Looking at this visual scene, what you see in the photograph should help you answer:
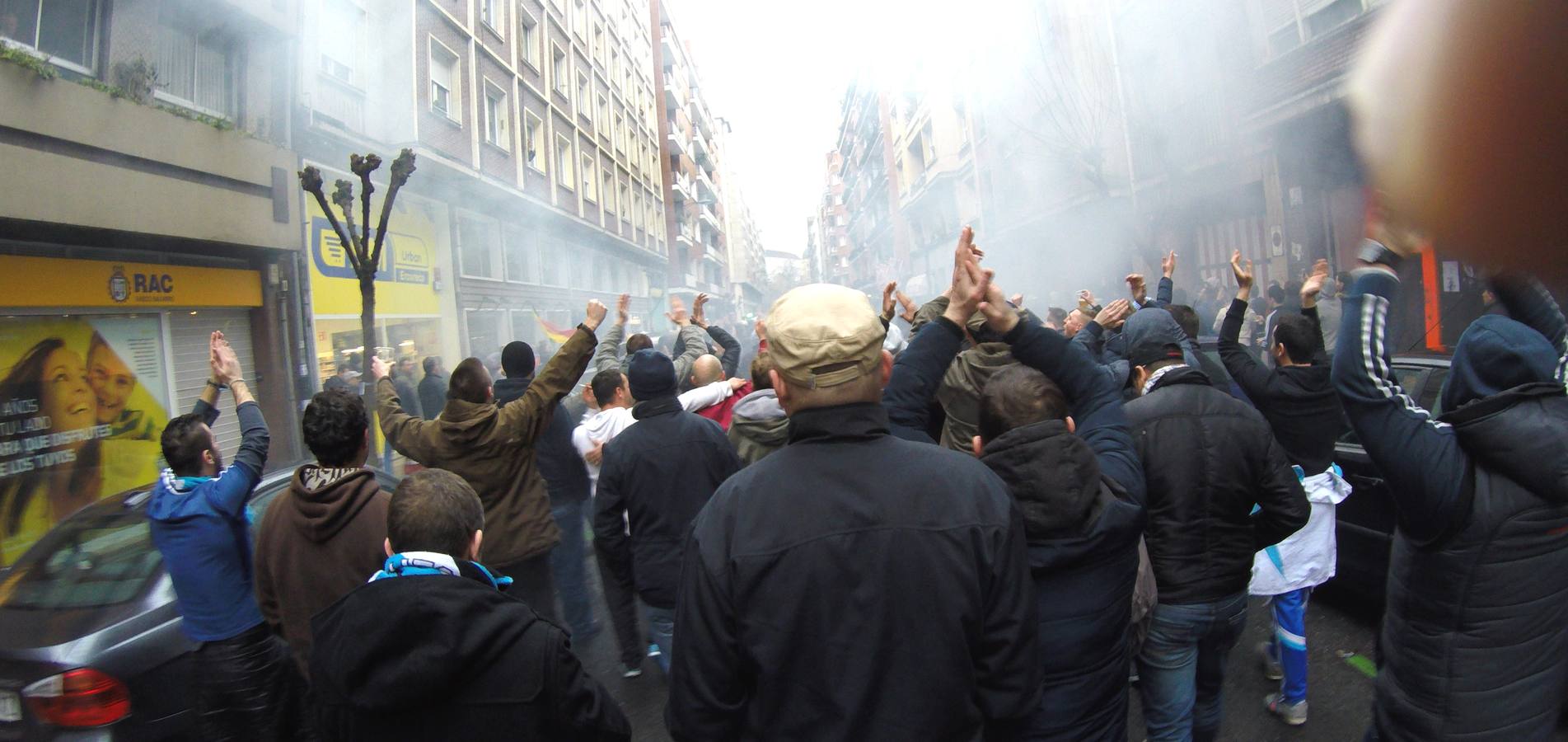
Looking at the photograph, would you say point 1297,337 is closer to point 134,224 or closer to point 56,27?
point 134,224

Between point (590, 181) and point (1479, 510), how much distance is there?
17.8 metres

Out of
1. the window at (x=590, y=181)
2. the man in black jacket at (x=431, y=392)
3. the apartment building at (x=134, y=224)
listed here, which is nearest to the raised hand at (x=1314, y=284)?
the man in black jacket at (x=431, y=392)

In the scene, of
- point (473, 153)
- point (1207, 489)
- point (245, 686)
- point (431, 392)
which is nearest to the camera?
point (1207, 489)

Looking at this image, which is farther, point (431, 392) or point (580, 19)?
point (580, 19)

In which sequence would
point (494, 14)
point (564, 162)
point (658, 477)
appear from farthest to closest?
point (564, 162), point (494, 14), point (658, 477)

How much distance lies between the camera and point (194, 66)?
644 cm

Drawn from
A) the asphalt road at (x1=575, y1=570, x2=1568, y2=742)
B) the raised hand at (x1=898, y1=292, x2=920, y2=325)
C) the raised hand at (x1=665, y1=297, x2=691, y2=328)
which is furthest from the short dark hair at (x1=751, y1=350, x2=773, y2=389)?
the asphalt road at (x1=575, y1=570, x2=1568, y2=742)

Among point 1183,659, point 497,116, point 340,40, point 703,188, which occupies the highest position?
point 703,188

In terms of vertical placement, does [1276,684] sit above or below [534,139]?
below

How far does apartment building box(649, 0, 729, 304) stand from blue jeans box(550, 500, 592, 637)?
26.5 m

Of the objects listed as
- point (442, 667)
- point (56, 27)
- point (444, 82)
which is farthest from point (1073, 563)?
point (444, 82)

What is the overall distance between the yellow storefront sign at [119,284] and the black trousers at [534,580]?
15.0 ft

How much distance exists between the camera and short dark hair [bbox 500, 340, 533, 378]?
3.20 metres

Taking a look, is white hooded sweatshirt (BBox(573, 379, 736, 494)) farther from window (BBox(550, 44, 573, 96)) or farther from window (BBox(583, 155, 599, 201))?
window (BBox(583, 155, 599, 201))
